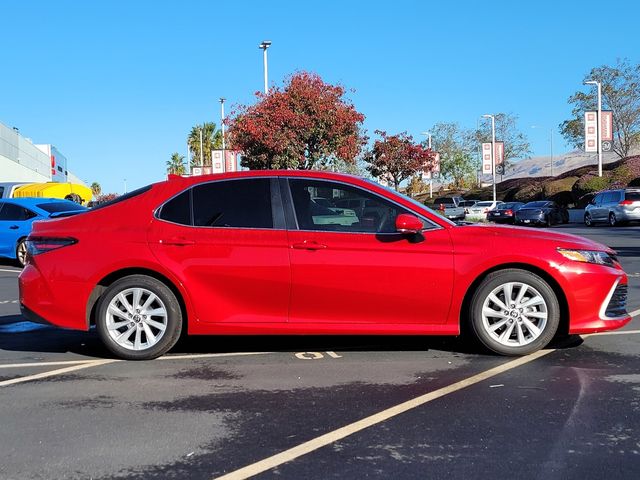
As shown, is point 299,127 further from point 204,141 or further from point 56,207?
point 204,141

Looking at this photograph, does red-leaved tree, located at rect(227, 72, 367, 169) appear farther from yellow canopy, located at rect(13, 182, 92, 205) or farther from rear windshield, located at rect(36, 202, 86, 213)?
rear windshield, located at rect(36, 202, 86, 213)

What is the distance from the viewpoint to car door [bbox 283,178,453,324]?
223 inches

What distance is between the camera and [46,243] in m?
6.00

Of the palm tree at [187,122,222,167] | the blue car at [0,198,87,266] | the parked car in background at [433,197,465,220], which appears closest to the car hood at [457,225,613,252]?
the blue car at [0,198,87,266]

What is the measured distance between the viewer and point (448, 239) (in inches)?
225

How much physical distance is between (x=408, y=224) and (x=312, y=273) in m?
0.89

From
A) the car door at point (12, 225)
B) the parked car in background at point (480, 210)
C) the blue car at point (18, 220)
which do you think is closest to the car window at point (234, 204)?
the blue car at point (18, 220)

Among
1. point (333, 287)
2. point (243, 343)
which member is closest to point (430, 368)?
point (333, 287)

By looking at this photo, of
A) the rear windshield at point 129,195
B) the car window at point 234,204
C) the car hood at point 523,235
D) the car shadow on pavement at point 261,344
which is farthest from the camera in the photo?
the car shadow on pavement at point 261,344

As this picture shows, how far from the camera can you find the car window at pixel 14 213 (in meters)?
14.8

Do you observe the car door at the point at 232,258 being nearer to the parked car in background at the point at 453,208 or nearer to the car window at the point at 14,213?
the car window at the point at 14,213

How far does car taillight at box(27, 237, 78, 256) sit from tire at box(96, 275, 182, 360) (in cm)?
57

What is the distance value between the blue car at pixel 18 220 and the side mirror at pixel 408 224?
34.9ft

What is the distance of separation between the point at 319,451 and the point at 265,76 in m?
33.8
